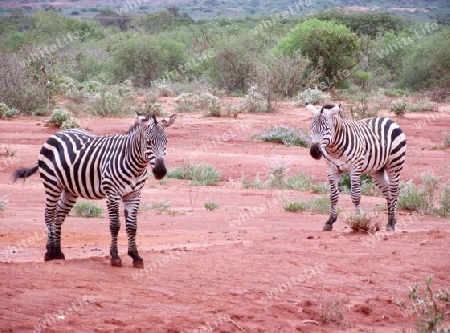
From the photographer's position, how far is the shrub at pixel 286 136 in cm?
2278

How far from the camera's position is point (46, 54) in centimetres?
3091

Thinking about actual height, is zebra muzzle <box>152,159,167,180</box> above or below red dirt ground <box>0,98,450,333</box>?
above

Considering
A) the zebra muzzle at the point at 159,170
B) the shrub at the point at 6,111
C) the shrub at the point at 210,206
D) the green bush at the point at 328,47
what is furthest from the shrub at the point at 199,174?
the green bush at the point at 328,47

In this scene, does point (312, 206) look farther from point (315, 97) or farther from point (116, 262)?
point (315, 97)

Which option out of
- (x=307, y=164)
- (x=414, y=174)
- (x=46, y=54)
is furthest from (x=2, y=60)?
(x=414, y=174)

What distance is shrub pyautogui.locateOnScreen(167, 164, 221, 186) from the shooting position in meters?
17.5

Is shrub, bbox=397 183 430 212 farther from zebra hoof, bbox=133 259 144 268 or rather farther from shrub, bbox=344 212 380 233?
zebra hoof, bbox=133 259 144 268

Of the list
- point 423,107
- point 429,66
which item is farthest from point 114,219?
point 429,66

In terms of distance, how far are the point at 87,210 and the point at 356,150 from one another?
197 inches

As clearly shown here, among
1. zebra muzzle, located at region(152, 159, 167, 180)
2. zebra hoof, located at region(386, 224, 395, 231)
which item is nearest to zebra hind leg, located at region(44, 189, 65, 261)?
zebra muzzle, located at region(152, 159, 167, 180)

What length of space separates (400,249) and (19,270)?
16.5 ft

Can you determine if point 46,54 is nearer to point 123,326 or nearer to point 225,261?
point 225,261

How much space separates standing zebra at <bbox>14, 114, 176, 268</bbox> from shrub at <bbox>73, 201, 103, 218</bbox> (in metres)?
3.96

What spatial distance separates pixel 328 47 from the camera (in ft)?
120
